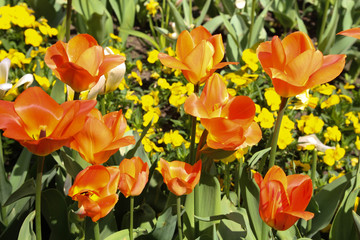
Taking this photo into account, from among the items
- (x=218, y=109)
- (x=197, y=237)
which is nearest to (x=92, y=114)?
(x=218, y=109)

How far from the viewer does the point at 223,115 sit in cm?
109

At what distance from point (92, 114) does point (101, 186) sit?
188 mm

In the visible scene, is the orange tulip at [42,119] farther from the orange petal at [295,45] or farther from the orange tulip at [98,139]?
the orange petal at [295,45]

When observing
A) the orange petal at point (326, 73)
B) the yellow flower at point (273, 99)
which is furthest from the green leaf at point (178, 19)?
the orange petal at point (326, 73)

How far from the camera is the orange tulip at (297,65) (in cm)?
103

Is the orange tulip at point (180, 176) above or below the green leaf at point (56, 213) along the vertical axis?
above

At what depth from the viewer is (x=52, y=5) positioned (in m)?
3.54

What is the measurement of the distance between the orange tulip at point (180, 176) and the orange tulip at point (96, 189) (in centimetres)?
12

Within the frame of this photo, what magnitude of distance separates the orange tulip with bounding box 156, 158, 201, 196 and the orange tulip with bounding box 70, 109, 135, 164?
117 mm

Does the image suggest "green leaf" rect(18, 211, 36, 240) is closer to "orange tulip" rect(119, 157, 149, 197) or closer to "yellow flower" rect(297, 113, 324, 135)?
"orange tulip" rect(119, 157, 149, 197)

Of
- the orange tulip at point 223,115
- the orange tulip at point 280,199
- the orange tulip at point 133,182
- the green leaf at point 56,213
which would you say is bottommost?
the green leaf at point 56,213

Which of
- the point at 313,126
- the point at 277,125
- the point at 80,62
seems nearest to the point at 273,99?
the point at 313,126

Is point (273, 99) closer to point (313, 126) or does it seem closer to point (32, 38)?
point (313, 126)

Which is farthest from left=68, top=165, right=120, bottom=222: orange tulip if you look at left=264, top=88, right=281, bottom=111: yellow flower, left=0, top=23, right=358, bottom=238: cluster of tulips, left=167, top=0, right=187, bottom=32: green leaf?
left=167, top=0, right=187, bottom=32: green leaf
